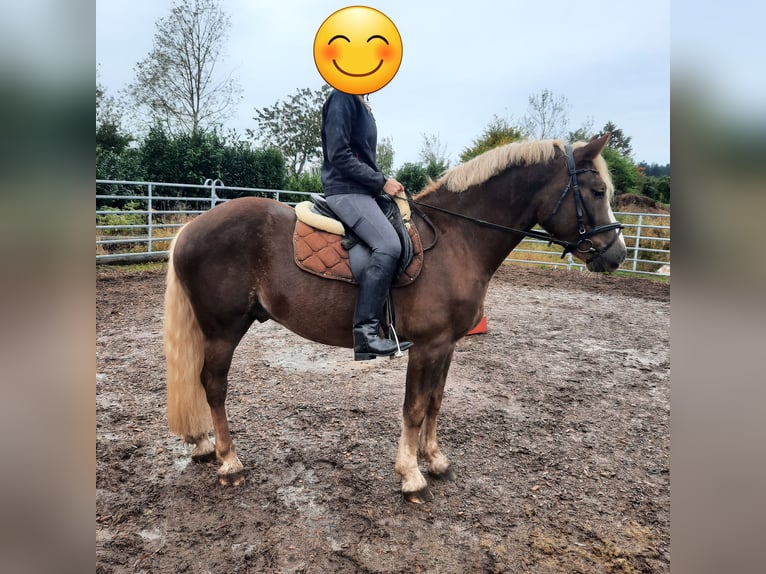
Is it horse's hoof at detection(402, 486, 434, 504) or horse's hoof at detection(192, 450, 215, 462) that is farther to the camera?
horse's hoof at detection(192, 450, 215, 462)

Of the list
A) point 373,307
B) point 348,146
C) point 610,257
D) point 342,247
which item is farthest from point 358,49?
point 610,257

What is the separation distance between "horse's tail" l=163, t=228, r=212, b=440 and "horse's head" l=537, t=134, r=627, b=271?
7.92 feet

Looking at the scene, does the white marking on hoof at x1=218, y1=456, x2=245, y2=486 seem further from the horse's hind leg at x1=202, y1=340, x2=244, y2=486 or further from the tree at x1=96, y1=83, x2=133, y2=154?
the tree at x1=96, y1=83, x2=133, y2=154

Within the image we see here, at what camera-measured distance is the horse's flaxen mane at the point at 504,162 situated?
2480 mm

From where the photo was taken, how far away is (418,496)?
252cm

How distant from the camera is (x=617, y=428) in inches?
137

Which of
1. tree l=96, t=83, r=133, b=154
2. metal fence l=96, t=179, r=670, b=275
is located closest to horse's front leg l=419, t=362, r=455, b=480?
metal fence l=96, t=179, r=670, b=275

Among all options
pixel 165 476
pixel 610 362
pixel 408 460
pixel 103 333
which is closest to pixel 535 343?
pixel 610 362

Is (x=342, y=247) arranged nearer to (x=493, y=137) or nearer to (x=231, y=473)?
(x=231, y=473)

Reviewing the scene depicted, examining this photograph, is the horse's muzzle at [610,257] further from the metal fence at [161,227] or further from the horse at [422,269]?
the metal fence at [161,227]

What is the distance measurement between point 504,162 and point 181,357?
Result: 2427 millimetres

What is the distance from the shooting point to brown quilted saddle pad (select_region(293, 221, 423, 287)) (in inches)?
98.0
